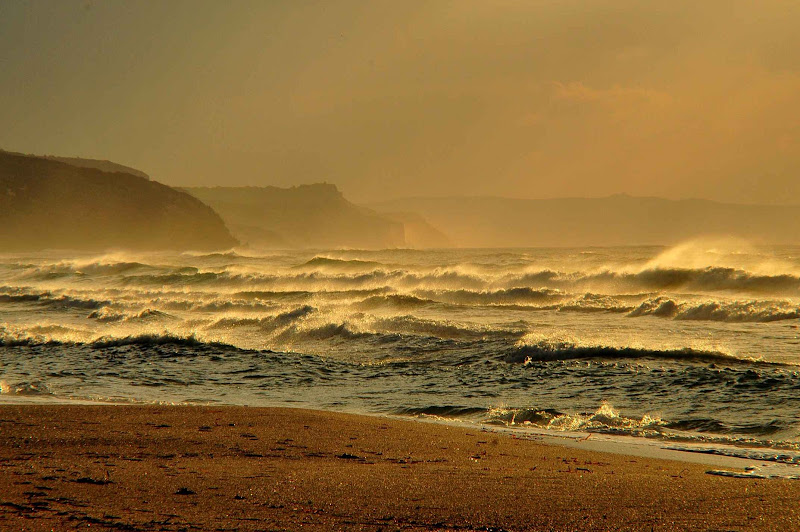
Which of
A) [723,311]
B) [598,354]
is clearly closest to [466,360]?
[598,354]

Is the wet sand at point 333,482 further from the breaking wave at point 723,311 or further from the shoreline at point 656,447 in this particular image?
the breaking wave at point 723,311

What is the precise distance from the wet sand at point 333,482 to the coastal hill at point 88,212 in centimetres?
11724

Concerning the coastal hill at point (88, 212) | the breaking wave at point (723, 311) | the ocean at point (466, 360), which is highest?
the coastal hill at point (88, 212)

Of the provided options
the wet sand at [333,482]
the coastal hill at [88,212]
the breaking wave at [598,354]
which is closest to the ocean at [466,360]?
the breaking wave at [598,354]

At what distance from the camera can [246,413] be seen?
8.41 meters

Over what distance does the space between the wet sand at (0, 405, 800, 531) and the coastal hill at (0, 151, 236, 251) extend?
385ft

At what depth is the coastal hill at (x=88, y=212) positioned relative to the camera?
377 ft

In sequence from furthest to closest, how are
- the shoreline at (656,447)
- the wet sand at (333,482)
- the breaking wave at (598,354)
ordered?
the breaking wave at (598,354), the shoreline at (656,447), the wet sand at (333,482)

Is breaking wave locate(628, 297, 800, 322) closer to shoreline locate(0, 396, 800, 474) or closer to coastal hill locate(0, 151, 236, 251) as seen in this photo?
shoreline locate(0, 396, 800, 474)

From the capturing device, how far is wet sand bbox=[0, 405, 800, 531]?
4246 millimetres

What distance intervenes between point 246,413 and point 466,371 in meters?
5.25

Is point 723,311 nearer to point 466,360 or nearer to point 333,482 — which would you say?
point 466,360

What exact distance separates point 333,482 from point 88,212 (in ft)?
417

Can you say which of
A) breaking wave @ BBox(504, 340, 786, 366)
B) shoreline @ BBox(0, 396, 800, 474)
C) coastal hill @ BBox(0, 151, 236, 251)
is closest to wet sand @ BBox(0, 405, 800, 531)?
shoreline @ BBox(0, 396, 800, 474)
